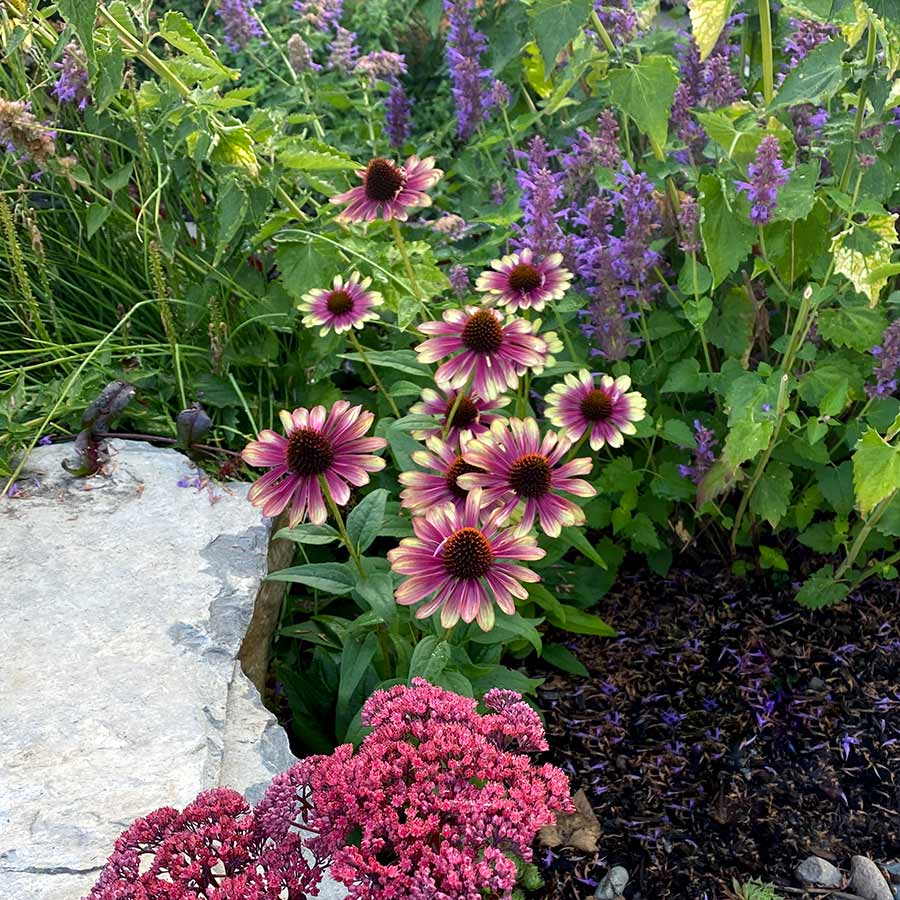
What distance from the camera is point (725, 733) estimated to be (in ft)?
7.23

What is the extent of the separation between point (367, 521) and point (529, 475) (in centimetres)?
32

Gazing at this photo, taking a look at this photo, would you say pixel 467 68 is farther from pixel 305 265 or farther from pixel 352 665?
pixel 352 665

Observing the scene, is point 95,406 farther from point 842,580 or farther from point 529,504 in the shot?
point 842,580

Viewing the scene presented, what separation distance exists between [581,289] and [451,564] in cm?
115

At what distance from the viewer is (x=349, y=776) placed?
1326 millimetres

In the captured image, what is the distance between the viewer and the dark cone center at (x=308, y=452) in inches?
64.5

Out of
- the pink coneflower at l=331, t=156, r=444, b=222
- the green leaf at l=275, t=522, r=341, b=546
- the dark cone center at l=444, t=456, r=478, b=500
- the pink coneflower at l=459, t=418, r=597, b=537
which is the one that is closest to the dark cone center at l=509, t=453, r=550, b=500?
the pink coneflower at l=459, t=418, r=597, b=537

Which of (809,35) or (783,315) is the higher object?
(809,35)

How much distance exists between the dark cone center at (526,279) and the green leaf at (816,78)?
51 centimetres

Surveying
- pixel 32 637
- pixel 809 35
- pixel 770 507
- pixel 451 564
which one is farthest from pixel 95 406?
pixel 809 35

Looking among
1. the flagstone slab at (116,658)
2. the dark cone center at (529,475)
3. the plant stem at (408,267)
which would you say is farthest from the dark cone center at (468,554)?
the plant stem at (408,267)

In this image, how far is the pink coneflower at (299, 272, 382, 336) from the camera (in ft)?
6.72

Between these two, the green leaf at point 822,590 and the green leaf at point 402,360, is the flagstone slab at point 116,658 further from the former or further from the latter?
the green leaf at point 822,590

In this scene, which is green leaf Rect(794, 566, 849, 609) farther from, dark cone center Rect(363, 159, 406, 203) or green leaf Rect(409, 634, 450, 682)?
dark cone center Rect(363, 159, 406, 203)
